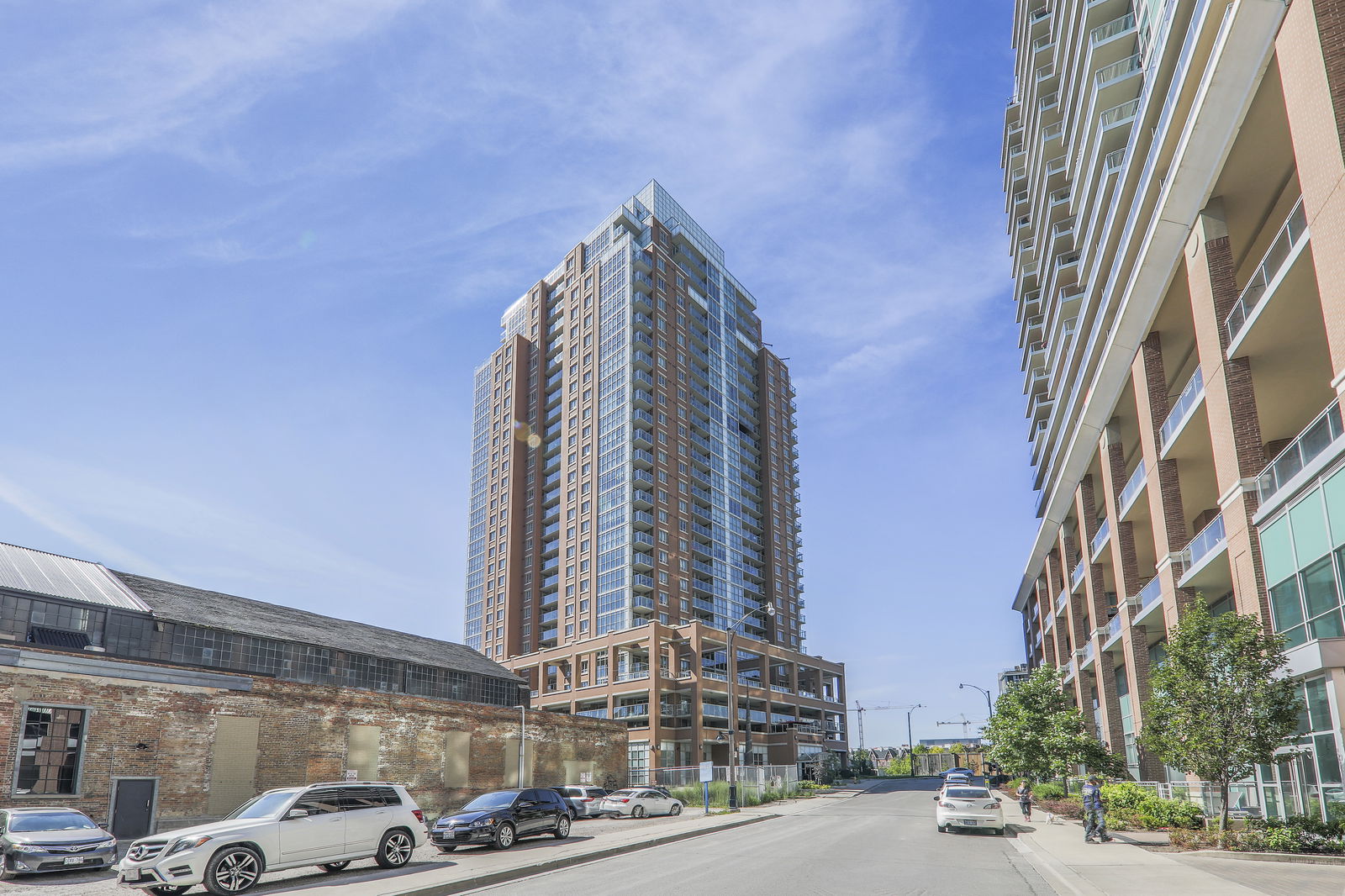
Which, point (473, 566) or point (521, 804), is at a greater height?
point (473, 566)

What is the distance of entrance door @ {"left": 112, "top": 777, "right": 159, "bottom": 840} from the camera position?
26.6 metres

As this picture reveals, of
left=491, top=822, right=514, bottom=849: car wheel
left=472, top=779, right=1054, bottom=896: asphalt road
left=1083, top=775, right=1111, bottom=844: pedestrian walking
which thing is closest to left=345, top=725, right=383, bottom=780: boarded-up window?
left=491, top=822, right=514, bottom=849: car wheel

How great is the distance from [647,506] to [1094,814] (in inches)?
2998

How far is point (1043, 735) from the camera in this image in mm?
39406

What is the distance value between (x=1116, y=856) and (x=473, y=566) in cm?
10527

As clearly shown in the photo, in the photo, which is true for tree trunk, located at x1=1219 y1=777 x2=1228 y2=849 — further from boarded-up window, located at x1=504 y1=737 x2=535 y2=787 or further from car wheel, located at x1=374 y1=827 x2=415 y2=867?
boarded-up window, located at x1=504 y1=737 x2=535 y2=787

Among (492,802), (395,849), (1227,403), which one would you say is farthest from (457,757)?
(1227,403)

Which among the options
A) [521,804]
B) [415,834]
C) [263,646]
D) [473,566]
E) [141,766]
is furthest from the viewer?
[473,566]

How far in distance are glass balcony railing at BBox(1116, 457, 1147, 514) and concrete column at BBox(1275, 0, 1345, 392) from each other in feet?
51.4

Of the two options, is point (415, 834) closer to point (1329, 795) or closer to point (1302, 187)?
point (1329, 795)

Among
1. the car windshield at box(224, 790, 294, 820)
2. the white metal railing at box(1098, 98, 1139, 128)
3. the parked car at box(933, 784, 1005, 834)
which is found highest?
the white metal railing at box(1098, 98, 1139, 128)

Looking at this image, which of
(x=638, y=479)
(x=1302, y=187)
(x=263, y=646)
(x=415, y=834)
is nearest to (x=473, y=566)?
(x=638, y=479)

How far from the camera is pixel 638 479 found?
96.9 m

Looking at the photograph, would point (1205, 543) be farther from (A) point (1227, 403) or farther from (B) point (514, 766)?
(B) point (514, 766)
